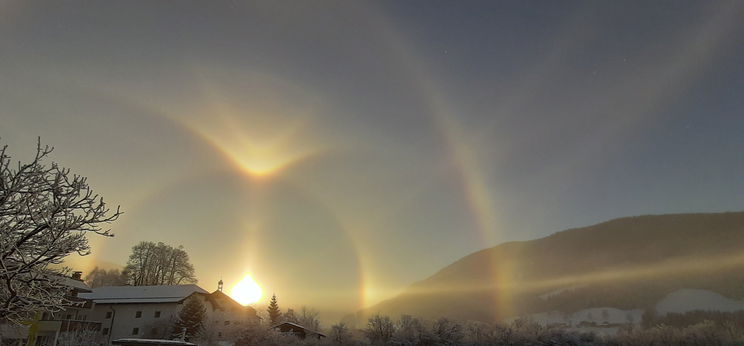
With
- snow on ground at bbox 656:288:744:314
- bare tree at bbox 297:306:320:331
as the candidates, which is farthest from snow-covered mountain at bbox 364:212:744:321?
bare tree at bbox 297:306:320:331

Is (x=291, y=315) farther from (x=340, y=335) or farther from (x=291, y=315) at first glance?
(x=340, y=335)

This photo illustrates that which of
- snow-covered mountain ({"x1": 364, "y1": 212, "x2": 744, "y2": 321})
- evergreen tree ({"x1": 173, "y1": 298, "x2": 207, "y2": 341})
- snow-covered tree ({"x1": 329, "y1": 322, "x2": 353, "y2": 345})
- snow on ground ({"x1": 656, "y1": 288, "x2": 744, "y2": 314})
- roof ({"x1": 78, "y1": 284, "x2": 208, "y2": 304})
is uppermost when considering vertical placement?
snow-covered mountain ({"x1": 364, "y1": 212, "x2": 744, "y2": 321})

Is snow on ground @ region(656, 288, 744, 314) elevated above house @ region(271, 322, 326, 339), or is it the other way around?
snow on ground @ region(656, 288, 744, 314)

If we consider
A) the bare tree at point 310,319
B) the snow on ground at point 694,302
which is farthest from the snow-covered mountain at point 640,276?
the bare tree at point 310,319

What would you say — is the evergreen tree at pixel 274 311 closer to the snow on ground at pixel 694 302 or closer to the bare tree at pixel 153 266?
the bare tree at pixel 153 266

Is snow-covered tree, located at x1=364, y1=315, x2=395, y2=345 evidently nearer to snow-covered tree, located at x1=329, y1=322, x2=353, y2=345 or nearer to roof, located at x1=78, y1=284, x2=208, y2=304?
snow-covered tree, located at x1=329, y1=322, x2=353, y2=345

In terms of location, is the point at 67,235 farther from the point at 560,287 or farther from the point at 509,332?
the point at 560,287

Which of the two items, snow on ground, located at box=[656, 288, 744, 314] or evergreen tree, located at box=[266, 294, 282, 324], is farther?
snow on ground, located at box=[656, 288, 744, 314]

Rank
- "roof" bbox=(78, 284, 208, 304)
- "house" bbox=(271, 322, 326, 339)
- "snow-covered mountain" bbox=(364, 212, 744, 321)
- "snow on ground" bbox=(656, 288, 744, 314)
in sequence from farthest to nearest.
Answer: "snow-covered mountain" bbox=(364, 212, 744, 321) → "snow on ground" bbox=(656, 288, 744, 314) → "house" bbox=(271, 322, 326, 339) → "roof" bbox=(78, 284, 208, 304)
